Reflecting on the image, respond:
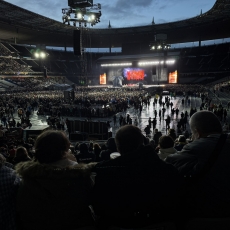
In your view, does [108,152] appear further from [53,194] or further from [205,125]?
[53,194]

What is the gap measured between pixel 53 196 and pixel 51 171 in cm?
21

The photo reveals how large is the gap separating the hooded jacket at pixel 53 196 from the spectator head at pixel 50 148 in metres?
0.10

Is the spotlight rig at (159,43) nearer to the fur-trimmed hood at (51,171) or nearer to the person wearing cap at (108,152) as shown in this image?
the person wearing cap at (108,152)

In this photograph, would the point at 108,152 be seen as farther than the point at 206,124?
Yes

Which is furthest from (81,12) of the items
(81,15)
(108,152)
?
(108,152)

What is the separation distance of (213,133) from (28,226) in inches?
73.6

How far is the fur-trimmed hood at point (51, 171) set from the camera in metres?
1.85

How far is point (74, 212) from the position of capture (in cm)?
194

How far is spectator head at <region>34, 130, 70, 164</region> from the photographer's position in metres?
2.02

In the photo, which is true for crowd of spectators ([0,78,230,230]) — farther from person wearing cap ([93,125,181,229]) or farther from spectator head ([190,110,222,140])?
spectator head ([190,110,222,140])

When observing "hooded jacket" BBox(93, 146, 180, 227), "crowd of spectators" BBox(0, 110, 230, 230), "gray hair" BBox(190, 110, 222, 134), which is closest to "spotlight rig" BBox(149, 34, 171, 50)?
"gray hair" BBox(190, 110, 222, 134)

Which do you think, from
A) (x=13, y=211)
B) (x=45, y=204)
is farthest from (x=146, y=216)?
(x=13, y=211)

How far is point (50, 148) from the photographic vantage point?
6.64ft

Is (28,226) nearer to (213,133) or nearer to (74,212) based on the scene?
(74,212)
